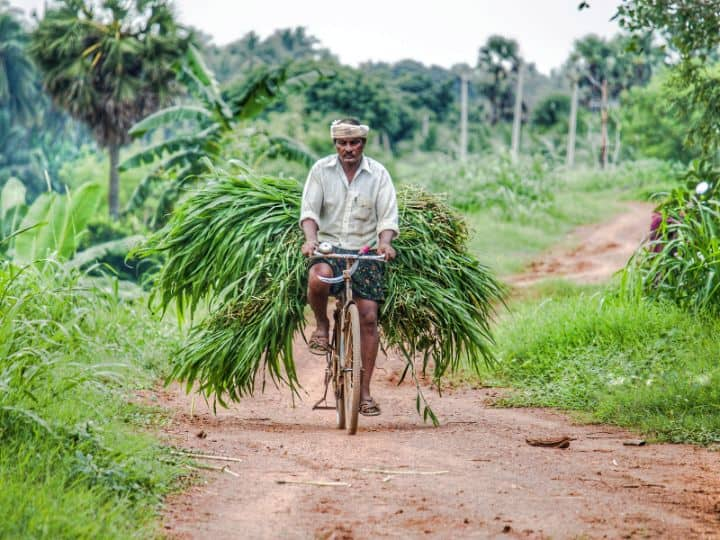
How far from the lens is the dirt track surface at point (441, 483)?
407cm

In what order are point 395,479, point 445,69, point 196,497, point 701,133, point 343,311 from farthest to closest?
point 445,69 → point 701,133 → point 343,311 → point 395,479 → point 196,497

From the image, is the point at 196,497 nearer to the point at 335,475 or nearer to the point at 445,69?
the point at 335,475

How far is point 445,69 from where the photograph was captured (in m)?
82.1

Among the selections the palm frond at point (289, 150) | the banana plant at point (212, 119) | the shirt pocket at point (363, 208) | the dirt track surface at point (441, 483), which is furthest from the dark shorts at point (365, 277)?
the palm frond at point (289, 150)

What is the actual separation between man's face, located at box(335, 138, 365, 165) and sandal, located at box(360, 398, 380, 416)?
4.91 ft

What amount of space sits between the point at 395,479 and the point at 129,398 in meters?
2.71

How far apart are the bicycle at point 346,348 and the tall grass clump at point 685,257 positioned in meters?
3.04

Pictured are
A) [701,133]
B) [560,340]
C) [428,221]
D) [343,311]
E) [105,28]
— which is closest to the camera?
[343,311]

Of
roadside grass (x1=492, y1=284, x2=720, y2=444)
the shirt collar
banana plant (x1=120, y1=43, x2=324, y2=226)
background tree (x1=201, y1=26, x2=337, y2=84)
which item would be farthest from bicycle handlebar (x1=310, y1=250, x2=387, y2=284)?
background tree (x1=201, y1=26, x2=337, y2=84)

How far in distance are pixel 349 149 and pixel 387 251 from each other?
68 cm

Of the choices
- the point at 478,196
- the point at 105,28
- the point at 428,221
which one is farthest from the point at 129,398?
the point at 105,28

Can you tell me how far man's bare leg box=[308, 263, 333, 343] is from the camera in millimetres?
6109

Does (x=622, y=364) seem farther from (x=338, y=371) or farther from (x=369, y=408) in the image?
(x=338, y=371)

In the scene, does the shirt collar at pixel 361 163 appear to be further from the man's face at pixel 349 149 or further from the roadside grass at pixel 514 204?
the roadside grass at pixel 514 204
